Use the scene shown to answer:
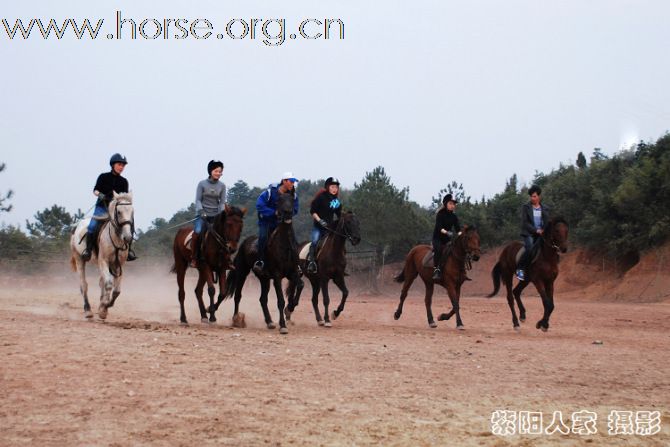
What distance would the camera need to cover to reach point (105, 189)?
623 inches

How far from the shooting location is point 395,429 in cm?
686

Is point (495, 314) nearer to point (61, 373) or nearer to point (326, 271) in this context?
point (326, 271)

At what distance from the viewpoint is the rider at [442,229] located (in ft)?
59.0

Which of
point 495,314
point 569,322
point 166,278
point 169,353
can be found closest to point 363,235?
point 166,278

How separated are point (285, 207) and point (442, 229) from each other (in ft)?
14.7

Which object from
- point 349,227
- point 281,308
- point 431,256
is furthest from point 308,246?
point 281,308

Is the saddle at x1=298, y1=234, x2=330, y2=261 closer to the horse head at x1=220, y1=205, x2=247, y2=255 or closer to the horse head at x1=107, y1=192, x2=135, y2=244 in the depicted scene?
the horse head at x1=220, y1=205, x2=247, y2=255

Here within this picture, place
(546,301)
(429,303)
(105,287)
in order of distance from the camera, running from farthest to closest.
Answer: (429,303) < (546,301) < (105,287)

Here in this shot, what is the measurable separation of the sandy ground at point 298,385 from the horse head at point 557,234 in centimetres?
275

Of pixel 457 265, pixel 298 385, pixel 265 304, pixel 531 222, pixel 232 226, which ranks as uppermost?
pixel 531 222

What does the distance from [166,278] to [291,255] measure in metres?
30.9

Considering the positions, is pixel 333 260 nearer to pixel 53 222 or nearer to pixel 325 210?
pixel 325 210

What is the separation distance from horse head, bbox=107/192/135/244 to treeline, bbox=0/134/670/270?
62.9 ft

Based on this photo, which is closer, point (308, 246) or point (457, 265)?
point (457, 265)
